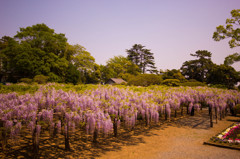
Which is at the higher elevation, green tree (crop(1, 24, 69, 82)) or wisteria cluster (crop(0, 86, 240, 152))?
green tree (crop(1, 24, 69, 82))

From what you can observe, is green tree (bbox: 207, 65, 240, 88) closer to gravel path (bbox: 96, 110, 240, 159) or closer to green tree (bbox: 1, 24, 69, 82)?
gravel path (bbox: 96, 110, 240, 159)

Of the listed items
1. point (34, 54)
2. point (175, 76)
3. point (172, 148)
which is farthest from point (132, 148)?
point (175, 76)

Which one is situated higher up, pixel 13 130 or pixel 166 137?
pixel 13 130

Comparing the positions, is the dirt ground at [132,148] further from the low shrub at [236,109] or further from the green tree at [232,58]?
the green tree at [232,58]

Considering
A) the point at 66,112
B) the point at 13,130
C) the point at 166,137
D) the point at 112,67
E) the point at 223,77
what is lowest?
the point at 166,137

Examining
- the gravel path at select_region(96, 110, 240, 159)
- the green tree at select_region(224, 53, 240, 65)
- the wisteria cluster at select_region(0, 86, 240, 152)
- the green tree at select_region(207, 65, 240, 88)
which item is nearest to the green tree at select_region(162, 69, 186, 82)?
the green tree at select_region(207, 65, 240, 88)

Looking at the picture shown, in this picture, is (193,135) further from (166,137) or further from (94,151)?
(94,151)

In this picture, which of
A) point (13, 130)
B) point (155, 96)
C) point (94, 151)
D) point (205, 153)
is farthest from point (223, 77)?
point (13, 130)

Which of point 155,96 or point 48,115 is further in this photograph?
point 155,96

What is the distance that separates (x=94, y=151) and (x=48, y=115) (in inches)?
119

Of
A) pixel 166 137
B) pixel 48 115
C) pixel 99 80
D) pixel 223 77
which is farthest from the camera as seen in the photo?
pixel 99 80

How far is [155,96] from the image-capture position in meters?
13.7

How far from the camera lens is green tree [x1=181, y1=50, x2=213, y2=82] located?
61.6m

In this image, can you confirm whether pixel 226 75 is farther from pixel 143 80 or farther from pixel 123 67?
pixel 123 67
